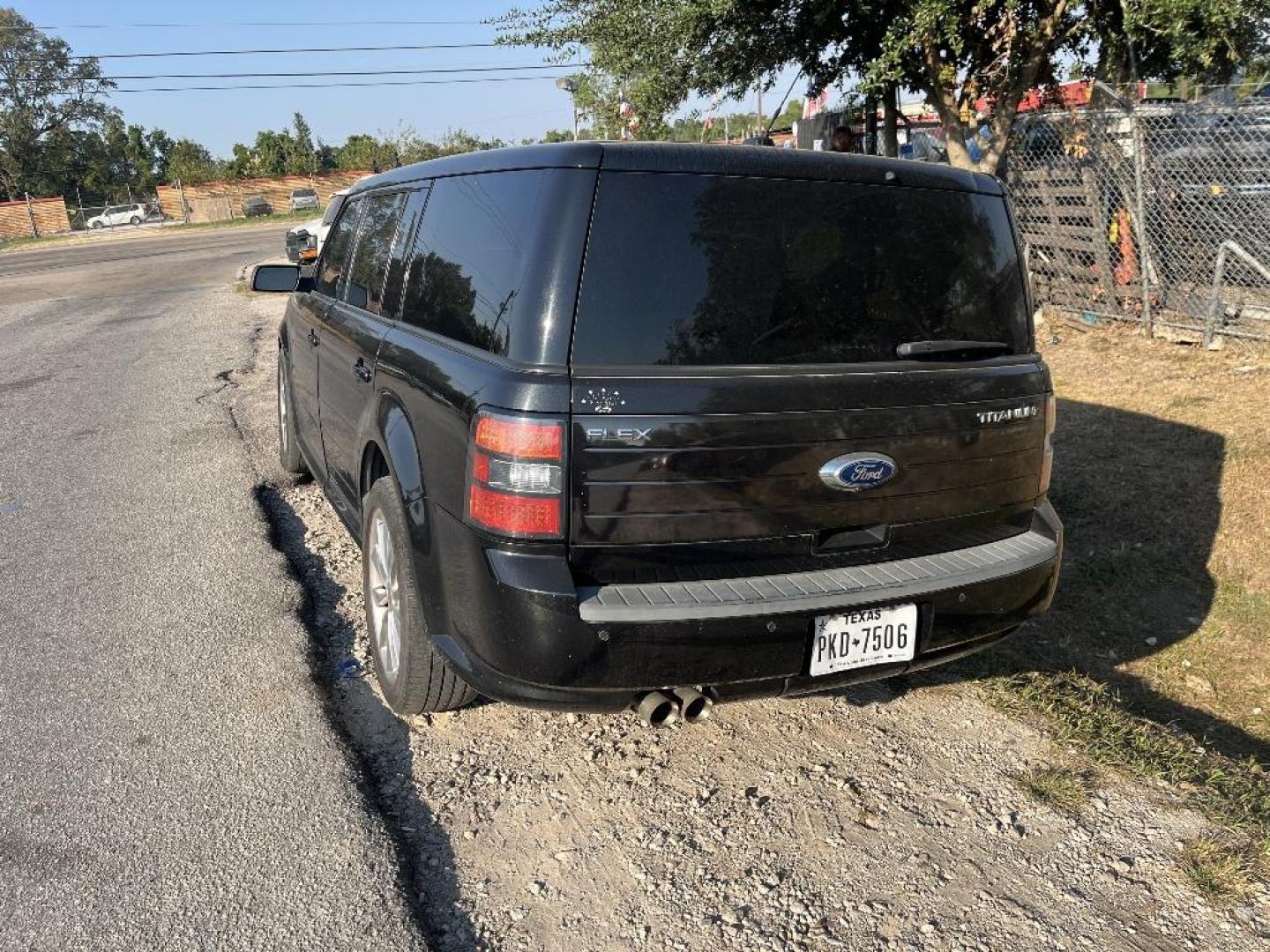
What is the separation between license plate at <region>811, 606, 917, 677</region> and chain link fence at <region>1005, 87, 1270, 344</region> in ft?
21.2

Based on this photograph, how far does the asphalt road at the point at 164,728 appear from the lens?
2559 millimetres

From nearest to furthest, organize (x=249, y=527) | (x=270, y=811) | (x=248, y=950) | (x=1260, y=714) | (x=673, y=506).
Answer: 1. (x=248, y=950)
2. (x=673, y=506)
3. (x=270, y=811)
4. (x=1260, y=714)
5. (x=249, y=527)

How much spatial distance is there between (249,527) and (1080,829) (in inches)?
167

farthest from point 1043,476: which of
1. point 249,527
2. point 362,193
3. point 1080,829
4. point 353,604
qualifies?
point 249,527

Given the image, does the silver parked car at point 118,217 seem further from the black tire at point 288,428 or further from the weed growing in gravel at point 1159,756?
the weed growing in gravel at point 1159,756

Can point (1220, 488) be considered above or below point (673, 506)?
below

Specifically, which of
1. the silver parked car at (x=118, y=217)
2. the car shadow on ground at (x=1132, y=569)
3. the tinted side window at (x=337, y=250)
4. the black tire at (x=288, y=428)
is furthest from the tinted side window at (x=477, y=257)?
the silver parked car at (x=118, y=217)

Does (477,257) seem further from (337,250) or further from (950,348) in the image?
(337,250)

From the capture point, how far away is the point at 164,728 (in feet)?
11.2

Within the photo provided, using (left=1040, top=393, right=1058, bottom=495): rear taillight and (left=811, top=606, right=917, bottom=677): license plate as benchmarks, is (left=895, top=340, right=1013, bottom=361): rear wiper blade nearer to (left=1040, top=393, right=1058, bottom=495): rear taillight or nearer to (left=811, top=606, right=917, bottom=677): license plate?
(left=1040, top=393, right=1058, bottom=495): rear taillight

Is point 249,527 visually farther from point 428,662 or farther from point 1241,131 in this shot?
point 1241,131

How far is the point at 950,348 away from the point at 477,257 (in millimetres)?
1457

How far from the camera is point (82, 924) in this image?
2.49 meters

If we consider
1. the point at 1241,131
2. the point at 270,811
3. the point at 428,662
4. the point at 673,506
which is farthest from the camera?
the point at 1241,131
